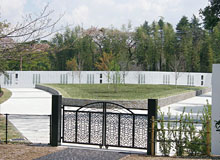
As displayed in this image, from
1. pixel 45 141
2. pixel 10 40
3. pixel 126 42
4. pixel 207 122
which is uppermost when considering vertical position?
pixel 126 42

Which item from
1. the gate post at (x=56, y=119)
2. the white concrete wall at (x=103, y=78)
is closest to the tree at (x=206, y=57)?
the white concrete wall at (x=103, y=78)

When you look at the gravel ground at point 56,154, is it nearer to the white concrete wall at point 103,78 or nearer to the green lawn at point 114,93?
the green lawn at point 114,93

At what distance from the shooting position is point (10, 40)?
7.96 m

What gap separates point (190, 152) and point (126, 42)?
3467 centimetres

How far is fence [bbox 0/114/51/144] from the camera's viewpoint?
28.1ft

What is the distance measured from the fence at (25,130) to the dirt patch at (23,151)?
0.56 meters

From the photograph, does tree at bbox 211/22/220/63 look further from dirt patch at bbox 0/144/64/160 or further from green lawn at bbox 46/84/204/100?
dirt patch at bbox 0/144/64/160

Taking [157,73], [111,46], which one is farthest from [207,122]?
[111,46]

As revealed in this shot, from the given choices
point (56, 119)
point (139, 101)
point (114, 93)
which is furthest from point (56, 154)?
point (114, 93)

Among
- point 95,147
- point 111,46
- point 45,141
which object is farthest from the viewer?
point 111,46

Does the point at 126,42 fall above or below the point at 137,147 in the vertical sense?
above

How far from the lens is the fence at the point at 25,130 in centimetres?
858

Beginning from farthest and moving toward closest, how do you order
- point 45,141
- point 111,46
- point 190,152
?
point 111,46, point 45,141, point 190,152

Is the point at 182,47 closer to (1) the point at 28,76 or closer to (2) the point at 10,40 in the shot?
(1) the point at 28,76
